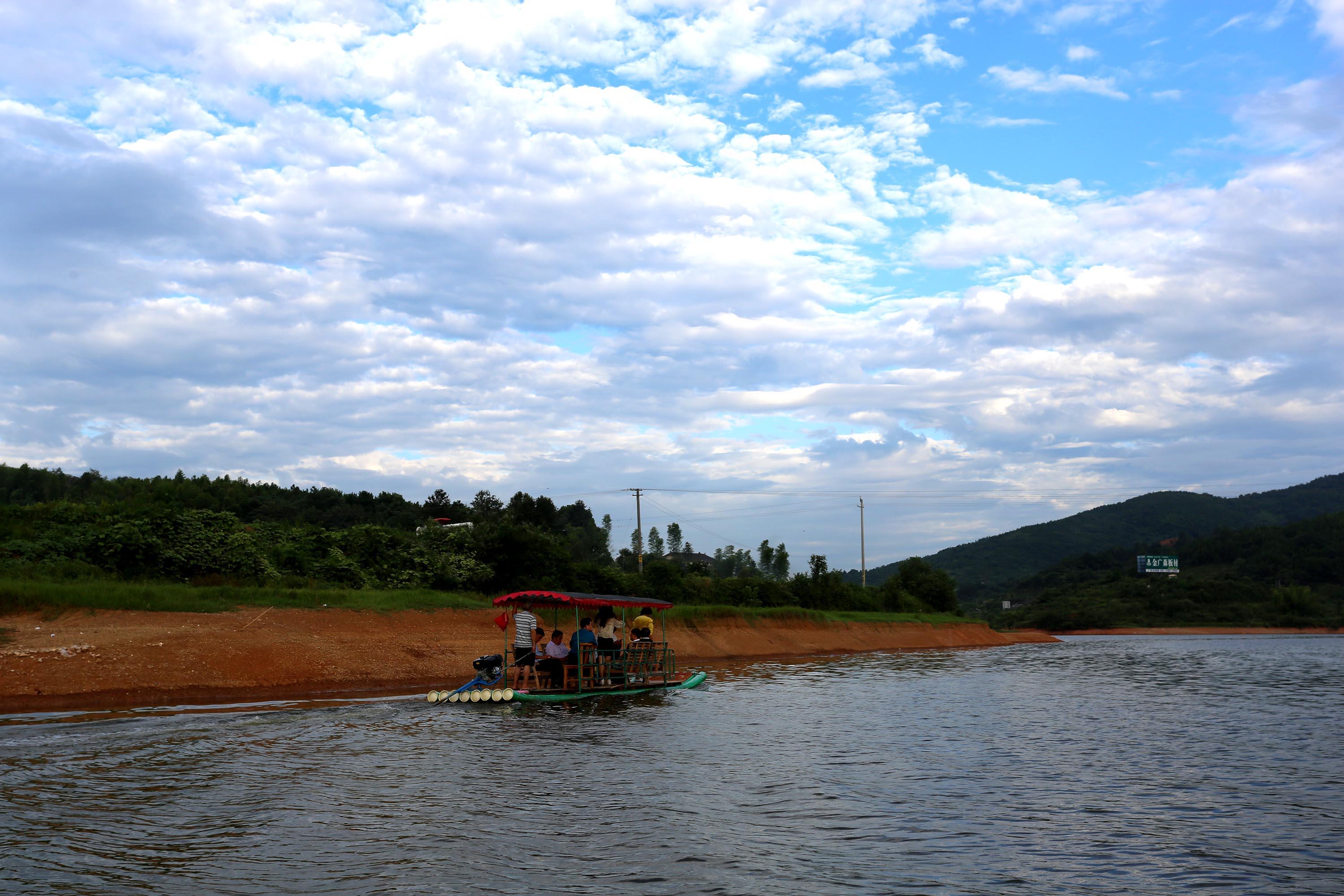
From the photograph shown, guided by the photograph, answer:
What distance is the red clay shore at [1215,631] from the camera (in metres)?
117

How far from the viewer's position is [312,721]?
19531mm

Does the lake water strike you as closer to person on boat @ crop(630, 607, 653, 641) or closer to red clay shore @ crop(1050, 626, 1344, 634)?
person on boat @ crop(630, 607, 653, 641)

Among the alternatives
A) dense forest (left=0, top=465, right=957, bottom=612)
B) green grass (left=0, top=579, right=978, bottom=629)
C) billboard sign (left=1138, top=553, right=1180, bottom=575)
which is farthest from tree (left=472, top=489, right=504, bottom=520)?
billboard sign (left=1138, top=553, right=1180, bottom=575)

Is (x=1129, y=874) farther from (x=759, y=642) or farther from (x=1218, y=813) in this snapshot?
(x=759, y=642)

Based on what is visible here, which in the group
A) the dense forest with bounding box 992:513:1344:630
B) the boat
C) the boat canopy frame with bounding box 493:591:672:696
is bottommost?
the dense forest with bounding box 992:513:1344:630

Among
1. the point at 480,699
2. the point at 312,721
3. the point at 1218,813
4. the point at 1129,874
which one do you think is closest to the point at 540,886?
the point at 1129,874

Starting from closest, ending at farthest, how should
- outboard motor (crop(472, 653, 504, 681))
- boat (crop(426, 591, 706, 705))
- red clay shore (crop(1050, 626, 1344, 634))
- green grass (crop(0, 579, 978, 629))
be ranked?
boat (crop(426, 591, 706, 705)) < outboard motor (crop(472, 653, 504, 681)) < green grass (crop(0, 579, 978, 629)) < red clay shore (crop(1050, 626, 1344, 634))

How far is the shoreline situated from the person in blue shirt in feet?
343

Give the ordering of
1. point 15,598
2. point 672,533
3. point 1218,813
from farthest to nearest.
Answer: point 672,533
point 15,598
point 1218,813

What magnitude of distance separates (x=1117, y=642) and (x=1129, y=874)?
8753cm

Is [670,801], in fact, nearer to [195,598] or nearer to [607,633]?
[607,633]

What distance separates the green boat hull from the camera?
2464cm

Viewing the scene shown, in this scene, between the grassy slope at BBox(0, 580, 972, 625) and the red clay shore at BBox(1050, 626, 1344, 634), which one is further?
the red clay shore at BBox(1050, 626, 1344, 634)

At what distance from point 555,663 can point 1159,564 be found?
503 ft
